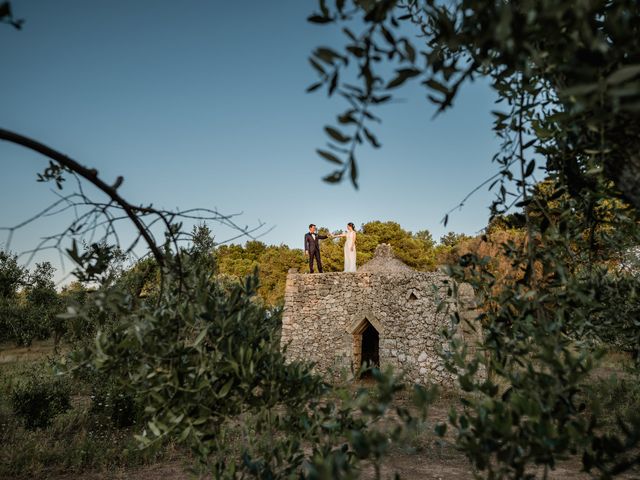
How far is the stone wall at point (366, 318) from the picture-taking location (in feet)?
43.0

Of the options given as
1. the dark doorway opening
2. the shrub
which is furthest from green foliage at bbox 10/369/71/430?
the dark doorway opening

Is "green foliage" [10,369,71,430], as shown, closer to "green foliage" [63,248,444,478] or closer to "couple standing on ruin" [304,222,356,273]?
"green foliage" [63,248,444,478]

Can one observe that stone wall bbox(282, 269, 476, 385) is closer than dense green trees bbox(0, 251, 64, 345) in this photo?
Yes

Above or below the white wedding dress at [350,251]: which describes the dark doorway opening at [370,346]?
below

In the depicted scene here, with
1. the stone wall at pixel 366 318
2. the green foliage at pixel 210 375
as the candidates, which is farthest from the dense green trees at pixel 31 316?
the green foliage at pixel 210 375

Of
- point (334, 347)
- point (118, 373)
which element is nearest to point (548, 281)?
point (118, 373)

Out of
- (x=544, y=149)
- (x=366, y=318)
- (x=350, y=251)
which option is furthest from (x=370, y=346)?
(x=544, y=149)

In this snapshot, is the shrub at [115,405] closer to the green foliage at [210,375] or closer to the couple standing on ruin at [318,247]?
the green foliage at [210,375]

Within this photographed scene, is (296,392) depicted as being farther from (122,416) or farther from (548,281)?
(122,416)

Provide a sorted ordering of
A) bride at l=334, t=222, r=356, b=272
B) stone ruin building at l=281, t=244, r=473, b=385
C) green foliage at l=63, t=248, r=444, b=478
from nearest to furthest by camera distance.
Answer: green foliage at l=63, t=248, r=444, b=478 < stone ruin building at l=281, t=244, r=473, b=385 < bride at l=334, t=222, r=356, b=272

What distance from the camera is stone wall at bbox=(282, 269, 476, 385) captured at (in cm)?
1311

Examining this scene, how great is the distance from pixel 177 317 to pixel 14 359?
19744mm

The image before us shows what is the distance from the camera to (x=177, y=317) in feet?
7.20

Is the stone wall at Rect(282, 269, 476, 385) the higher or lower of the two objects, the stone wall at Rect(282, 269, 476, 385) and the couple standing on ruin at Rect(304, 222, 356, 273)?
the lower
